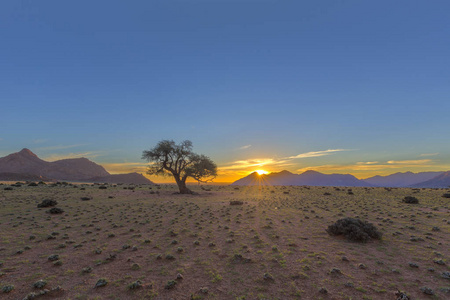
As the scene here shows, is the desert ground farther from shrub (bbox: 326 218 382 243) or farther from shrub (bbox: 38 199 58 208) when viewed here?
shrub (bbox: 38 199 58 208)

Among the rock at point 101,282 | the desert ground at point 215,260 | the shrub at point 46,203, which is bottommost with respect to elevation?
the desert ground at point 215,260

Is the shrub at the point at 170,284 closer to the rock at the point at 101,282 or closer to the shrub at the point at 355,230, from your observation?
the rock at the point at 101,282

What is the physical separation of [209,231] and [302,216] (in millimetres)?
11678

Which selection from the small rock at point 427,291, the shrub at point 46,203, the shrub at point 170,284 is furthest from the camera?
the shrub at point 46,203

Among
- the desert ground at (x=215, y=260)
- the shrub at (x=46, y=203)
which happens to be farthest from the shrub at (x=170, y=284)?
the shrub at (x=46, y=203)

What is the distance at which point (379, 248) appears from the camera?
12555mm

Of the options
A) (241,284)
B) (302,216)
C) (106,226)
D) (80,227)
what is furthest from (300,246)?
(80,227)

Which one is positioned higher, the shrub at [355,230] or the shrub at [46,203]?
the shrub at [46,203]

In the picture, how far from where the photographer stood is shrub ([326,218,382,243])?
13.9m

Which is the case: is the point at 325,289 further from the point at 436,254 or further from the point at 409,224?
the point at 409,224

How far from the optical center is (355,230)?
559 inches

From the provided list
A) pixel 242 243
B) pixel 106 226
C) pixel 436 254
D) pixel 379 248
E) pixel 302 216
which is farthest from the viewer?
pixel 302 216

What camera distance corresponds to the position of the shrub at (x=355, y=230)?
1390 cm

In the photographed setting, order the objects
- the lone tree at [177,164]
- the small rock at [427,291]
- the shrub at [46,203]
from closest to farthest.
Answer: the small rock at [427,291], the shrub at [46,203], the lone tree at [177,164]
